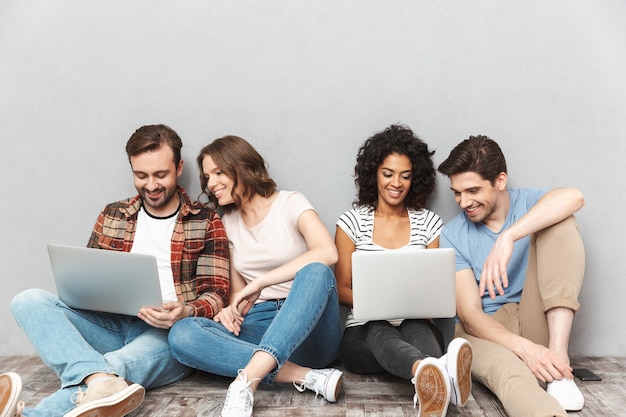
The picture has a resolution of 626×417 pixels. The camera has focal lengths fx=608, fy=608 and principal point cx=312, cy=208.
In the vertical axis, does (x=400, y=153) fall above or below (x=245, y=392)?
above

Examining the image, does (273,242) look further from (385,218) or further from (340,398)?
(340,398)

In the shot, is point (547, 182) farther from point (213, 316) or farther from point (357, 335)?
point (213, 316)

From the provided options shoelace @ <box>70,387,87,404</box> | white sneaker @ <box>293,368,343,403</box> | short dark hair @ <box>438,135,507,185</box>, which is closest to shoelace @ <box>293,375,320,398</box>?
white sneaker @ <box>293,368,343,403</box>

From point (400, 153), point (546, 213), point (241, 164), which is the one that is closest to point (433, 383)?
point (546, 213)

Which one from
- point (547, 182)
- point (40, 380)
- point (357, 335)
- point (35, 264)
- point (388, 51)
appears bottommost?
point (40, 380)

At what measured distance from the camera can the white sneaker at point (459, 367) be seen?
1.71m

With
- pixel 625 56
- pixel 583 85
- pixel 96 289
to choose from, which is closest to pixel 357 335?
pixel 96 289

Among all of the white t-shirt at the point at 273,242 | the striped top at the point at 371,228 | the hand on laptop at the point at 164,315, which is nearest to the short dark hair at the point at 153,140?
the white t-shirt at the point at 273,242

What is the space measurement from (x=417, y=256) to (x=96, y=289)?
1.05m

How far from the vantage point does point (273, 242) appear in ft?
7.70

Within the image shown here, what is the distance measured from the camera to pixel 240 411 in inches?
69.8

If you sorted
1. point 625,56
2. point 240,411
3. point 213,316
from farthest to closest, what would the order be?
point 625,56, point 213,316, point 240,411

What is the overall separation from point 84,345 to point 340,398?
85cm

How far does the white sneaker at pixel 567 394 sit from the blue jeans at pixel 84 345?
1.28m
